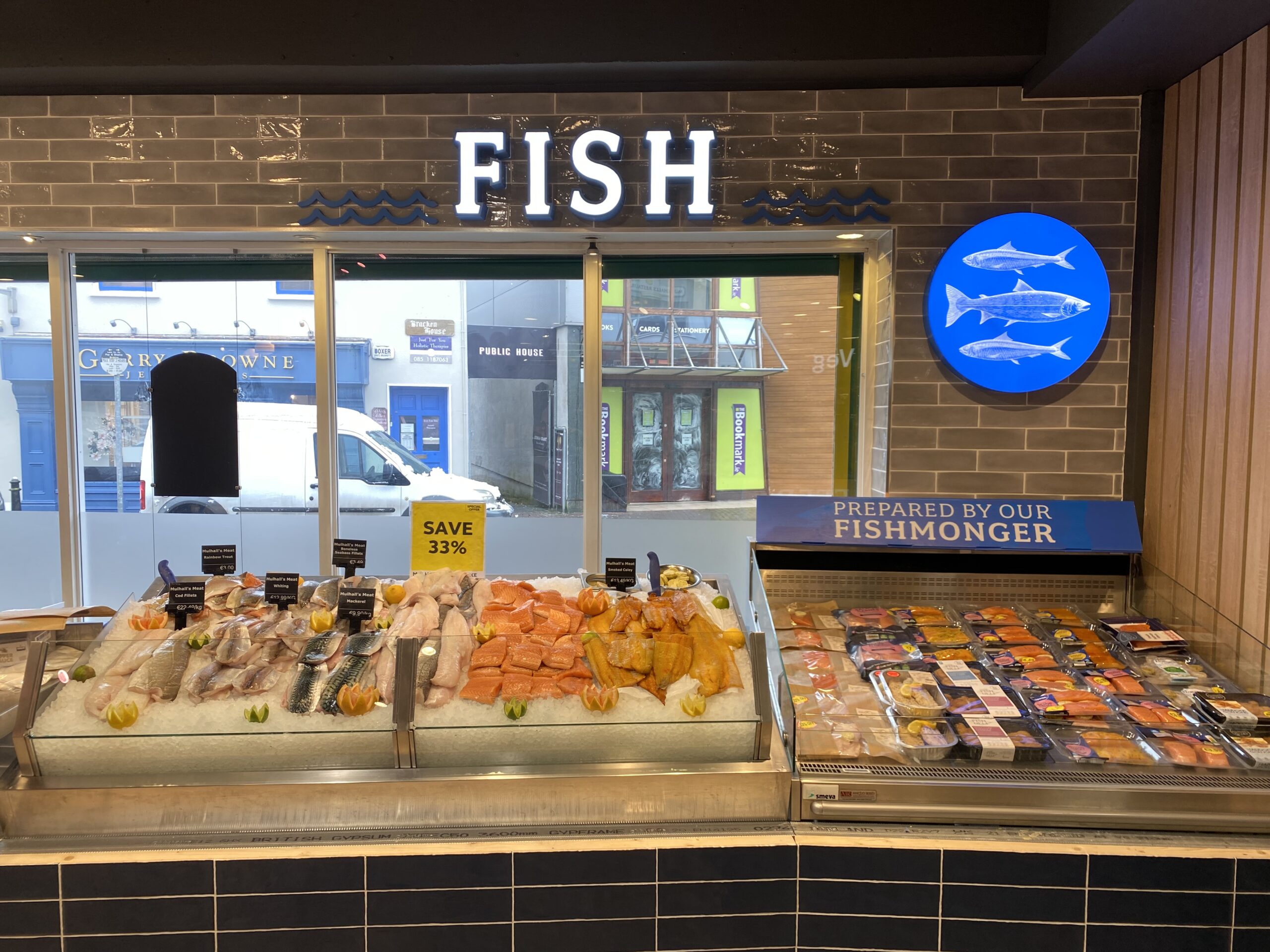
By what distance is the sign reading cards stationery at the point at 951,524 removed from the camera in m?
3.31

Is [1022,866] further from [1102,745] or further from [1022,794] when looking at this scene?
[1102,745]

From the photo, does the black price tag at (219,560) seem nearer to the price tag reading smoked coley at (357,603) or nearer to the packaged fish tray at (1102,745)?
the price tag reading smoked coley at (357,603)

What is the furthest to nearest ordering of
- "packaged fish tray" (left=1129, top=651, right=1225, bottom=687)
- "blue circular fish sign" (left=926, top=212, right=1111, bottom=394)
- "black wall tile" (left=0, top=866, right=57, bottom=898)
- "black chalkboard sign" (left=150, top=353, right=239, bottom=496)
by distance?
"black chalkboard sign" (left=150, top=353, right=239, bottom=496), "blue circular fish sign" (left=926, top=212, right=1111, bottom=394), "packaged fish tray" (left=1129, top=651, right=1225, bottom=687), "black wall tile" (left=0, top=866, right=57, bottom=898)

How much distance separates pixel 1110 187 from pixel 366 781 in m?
3.95

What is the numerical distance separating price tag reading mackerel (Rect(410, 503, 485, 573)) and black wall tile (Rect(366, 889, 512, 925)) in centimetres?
125

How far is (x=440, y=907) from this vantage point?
208 centimetres

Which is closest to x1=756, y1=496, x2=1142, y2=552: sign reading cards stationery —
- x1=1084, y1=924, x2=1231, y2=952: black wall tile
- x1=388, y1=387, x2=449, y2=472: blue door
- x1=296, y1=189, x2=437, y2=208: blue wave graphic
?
x1=1084, y1=924, x2=1231, y2=952: black wall tile

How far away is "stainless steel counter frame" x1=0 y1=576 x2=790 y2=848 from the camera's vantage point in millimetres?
2133

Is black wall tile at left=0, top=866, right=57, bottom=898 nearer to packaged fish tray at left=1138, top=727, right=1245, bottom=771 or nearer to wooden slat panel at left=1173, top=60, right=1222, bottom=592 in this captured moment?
packaged fish tray at left=1138, top=727, right=1245, bottom=771

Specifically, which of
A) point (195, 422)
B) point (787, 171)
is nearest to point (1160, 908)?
point (787, 171)

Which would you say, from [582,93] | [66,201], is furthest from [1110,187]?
[66,201]

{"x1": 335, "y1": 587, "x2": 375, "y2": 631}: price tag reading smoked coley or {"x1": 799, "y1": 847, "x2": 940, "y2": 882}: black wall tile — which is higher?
{"x1": 335, "y1": 587, "x2": 375, "y2": 631}: price tag reading smoked coley

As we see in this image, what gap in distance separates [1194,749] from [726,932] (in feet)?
4.61

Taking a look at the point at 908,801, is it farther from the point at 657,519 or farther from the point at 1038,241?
the point at 1038,241
